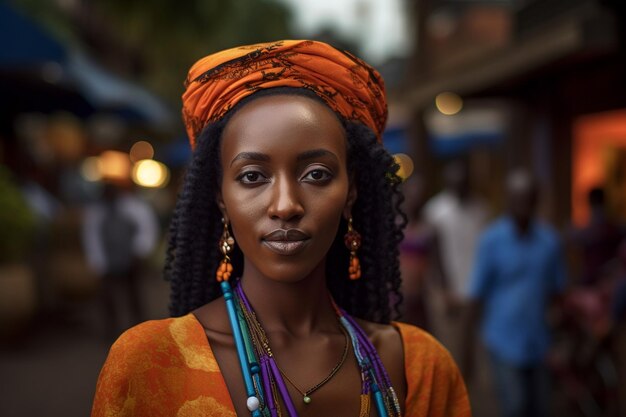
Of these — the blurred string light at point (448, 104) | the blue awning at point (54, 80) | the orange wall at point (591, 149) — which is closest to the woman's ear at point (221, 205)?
the blue awning at point (54, 80)

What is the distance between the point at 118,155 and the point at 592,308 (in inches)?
750

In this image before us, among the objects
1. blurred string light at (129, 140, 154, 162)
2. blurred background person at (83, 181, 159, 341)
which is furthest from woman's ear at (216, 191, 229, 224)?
blurred string light at (129, 140, 154, 162)

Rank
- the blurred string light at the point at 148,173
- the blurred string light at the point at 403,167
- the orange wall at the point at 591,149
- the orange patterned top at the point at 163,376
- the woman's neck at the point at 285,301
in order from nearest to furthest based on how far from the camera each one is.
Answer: the orange patterned top at the point at 163,376
the woman's neck at the point at 285,301
the blurred string light at the point at 403,167
the orange wall at the point at 591,149
the blurred string light at the point at 148,173

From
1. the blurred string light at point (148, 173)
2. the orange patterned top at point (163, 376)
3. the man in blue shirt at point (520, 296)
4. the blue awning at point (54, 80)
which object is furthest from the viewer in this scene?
the blurred string light at point (148, 173)

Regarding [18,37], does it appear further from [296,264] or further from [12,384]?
[296,264]

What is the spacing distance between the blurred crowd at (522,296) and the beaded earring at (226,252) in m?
2.52

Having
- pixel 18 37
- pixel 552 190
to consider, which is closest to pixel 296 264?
pixel 18 37

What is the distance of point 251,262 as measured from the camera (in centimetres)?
198

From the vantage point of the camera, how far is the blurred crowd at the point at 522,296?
4945 mm

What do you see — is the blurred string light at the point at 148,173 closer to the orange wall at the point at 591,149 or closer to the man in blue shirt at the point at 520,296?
the orange wall at the point at 591,149

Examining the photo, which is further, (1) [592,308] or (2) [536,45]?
(2) [536,45]

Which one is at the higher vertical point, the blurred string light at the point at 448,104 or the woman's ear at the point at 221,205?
the blurred string light at the point at 448,104

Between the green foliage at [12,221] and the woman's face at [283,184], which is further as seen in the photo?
the green foliage at [12,221]

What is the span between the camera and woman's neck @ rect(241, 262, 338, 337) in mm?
1990
